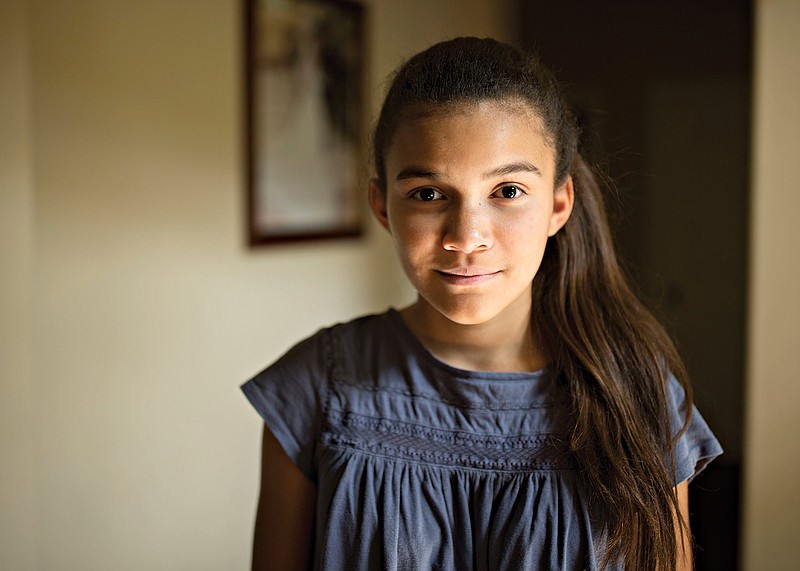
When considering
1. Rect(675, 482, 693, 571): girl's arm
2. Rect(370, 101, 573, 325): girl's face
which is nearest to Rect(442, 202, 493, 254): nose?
Rect(370, 101, 573, 325): girl's face

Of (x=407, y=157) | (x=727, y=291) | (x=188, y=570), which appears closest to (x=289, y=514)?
(x=407, y=157)

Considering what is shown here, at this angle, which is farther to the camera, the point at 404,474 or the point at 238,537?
the point at 238,537

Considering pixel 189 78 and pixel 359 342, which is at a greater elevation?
pixel 189 78

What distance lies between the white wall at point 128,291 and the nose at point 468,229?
→ 121 cm

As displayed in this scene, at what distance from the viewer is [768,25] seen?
2.46m

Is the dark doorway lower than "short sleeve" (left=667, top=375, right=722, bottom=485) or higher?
higher

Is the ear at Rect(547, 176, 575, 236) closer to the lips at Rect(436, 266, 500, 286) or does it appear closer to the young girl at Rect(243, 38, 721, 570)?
the young girl at Rect(243, 38, 721, 570)

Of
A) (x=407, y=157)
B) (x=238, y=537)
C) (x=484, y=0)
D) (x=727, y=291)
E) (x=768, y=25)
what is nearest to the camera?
(x=407, y=157)

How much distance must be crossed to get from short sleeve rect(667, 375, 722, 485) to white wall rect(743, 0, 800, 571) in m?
1.47

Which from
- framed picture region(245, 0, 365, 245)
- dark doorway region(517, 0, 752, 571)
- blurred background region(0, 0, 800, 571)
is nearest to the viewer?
blurred background region(0, 0, 800, 571)

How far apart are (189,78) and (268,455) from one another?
174 centimetres

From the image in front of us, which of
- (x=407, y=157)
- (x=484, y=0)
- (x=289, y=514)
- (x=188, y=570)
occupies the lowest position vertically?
(x=188, y=570)

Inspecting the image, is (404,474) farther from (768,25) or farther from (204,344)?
(768,25)

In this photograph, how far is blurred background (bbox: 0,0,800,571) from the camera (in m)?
2.09
